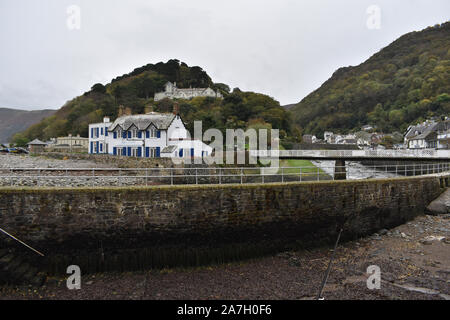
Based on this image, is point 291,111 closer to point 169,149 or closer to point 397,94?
point 397,94

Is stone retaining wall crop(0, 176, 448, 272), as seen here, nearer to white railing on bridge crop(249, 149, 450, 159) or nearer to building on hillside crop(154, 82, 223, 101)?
white railing on bridge crop(249, 149, 450, 159)

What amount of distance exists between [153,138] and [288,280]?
19666 millimetres

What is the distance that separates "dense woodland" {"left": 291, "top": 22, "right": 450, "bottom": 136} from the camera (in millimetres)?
77188

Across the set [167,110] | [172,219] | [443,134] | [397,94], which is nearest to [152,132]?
[172,219]

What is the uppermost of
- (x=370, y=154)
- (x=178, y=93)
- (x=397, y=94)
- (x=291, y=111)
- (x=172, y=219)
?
(x=397, y=94)

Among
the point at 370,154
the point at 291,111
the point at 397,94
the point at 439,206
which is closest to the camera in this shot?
the point at 439,206

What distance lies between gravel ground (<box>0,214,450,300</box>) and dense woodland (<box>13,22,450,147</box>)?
27.6 metres

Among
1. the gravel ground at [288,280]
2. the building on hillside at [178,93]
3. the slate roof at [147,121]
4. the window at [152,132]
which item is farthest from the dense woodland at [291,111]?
the gravel ground at [288,280]

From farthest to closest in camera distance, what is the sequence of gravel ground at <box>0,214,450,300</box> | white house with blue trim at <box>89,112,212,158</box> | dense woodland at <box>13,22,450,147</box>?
dense woodland at <box>13,22,450,147</box>
white house with blue trim at <box>89,112,212,158</box>
gravel ground at <box>0,214,450,300</box>

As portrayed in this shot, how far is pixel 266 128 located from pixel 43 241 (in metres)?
30.2

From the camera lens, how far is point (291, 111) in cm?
9031

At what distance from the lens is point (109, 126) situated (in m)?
27.4

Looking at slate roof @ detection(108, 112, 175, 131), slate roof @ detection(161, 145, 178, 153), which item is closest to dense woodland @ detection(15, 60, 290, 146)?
slate roof @ detection(108, 112, 175, 131)

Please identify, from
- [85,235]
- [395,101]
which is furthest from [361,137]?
[85,235]
